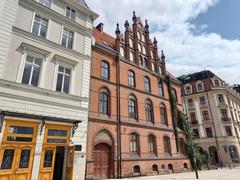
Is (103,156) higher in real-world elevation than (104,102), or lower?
lower

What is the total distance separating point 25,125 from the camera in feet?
36.7

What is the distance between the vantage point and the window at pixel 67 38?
1518 centimetres

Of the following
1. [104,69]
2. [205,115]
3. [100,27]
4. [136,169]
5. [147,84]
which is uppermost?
[100,27]

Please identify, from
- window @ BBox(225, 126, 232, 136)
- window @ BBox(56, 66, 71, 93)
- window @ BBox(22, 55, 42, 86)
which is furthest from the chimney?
window @ BBox(225, 126, 232, 136)

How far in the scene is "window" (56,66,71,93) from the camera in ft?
44.9

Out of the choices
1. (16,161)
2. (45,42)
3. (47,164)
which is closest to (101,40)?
(45,42)

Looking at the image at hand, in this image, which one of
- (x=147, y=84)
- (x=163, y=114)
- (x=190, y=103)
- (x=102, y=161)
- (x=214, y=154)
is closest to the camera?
(x=102, y=161)

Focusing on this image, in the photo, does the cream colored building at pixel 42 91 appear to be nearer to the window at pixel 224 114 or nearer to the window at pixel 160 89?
the window at pixel 160 89

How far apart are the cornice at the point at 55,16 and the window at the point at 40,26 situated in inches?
20.2

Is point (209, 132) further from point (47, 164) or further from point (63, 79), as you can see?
point (47, 164)

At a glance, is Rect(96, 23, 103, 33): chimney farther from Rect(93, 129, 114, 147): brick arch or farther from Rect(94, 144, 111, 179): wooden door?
Rect(94, 144, 111, 179): wooden door

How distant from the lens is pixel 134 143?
19.2m

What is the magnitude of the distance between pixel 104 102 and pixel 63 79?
551 centimetres

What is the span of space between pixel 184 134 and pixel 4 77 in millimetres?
23410
